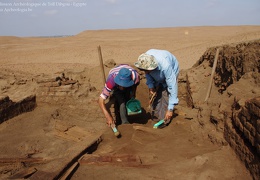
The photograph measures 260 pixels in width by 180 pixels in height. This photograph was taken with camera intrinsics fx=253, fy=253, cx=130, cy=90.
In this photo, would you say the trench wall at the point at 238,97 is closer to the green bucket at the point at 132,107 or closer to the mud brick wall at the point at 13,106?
the green bucket at the point at 132,107

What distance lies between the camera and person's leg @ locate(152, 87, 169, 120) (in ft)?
15.0

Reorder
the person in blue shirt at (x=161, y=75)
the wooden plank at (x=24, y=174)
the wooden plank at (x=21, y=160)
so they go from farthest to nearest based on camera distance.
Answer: the person in blue shirt at (x=161, y=75) < the wooden plank at (x=21, y=160) < the wooden plank at (x=24, y=174)

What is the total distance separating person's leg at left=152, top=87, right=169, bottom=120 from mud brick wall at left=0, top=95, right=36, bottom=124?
2.81 m

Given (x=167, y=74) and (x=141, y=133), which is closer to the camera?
(x=167, y=74)

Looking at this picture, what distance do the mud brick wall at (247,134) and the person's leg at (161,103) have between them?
1613 mm

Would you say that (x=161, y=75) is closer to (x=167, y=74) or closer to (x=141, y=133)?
(x=167, y=74)

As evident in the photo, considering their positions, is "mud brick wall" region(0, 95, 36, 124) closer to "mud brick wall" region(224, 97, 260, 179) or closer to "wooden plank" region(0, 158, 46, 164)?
"wooden plank" region(0, 158, 46, 164)

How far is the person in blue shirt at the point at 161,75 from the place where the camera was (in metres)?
3.84

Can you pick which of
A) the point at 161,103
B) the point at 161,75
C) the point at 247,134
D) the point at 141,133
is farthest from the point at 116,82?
the point at 247,134

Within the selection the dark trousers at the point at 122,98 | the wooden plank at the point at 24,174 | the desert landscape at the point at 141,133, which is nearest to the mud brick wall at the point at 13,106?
the desert landscape at the point at 141,133

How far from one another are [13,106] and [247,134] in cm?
451

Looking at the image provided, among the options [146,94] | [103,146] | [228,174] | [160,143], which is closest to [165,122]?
[160,143]

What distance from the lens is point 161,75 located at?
411cm

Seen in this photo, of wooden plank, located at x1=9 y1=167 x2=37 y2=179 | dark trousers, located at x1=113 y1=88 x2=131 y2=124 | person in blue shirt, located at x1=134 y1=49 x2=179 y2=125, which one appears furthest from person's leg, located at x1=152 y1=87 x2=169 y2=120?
wooden plank, located at x1=9 y1=167 x2=37 y2=179
